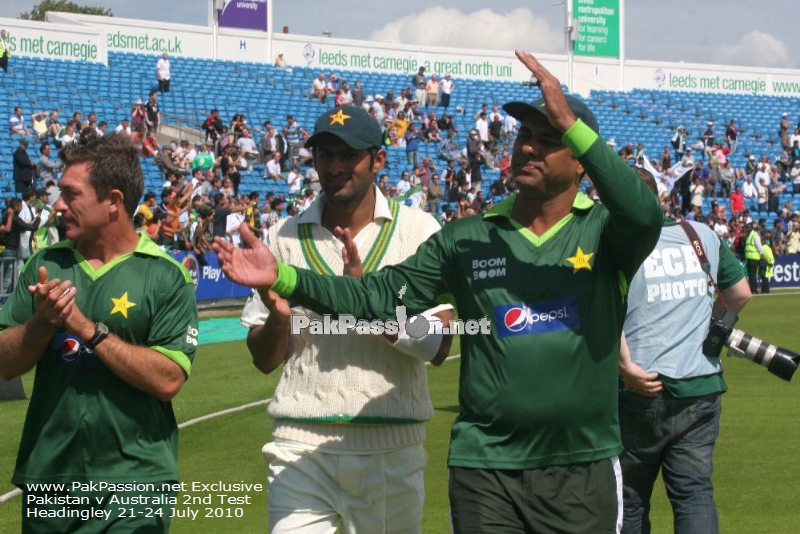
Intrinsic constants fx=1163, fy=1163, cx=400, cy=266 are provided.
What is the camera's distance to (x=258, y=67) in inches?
1601

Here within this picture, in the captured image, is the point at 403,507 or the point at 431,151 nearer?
the point at 403,507

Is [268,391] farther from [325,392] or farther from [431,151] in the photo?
[431,151]

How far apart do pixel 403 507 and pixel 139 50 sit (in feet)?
117

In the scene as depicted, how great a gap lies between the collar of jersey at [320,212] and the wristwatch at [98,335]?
3.94 feet

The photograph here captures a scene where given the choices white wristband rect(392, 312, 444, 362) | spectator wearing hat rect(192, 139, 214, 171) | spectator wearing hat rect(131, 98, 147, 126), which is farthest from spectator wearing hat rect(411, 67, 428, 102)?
white wristband rect(392, 312, 444, 362)

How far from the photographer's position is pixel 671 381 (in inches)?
235

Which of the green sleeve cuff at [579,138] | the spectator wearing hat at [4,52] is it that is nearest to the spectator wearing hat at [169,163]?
the spectator wearing hat at [4,52]

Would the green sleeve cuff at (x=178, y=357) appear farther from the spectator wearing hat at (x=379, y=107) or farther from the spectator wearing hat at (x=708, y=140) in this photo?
the spectator wearing hat at (x=708, y=140)

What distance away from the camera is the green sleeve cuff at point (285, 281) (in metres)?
3.98

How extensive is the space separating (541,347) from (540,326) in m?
0.07

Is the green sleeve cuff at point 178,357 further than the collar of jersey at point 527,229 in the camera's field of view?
Yes

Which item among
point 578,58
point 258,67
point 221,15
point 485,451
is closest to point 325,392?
point 485,451

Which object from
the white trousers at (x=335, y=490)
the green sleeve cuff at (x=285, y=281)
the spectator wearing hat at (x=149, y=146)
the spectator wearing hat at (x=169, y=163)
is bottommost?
the white trousers at (x=335, y=490)

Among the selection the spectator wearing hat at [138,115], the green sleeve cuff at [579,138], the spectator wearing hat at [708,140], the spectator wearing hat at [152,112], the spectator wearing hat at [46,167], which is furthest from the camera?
the spectator wearing hat at [708,140]
